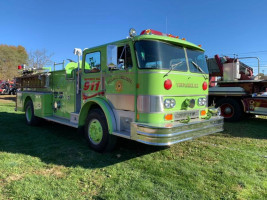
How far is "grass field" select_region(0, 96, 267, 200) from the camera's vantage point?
3020mm

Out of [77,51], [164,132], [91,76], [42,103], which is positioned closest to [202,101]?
[164,132]

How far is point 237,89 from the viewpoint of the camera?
338 inches

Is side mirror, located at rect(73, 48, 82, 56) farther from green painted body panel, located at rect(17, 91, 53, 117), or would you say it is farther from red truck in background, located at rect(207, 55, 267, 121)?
red truck in background, located at rect(207, 55, 267, 121)

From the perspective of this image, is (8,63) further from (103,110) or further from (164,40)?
(164,40)

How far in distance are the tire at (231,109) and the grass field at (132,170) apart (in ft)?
9.89

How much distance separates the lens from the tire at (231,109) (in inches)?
337

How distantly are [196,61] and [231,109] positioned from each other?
4919 mm

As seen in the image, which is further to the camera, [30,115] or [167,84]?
[30,115]

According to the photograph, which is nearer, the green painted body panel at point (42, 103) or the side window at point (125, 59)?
the side window at point (125, 59)

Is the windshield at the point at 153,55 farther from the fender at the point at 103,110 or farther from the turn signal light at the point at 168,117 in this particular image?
the fender at the point at 103,110

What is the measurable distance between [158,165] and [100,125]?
1.44 metres

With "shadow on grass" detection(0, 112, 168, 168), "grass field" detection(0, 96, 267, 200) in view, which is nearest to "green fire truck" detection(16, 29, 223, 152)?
"shadow on grass" detection(0, 112, 168, 168)

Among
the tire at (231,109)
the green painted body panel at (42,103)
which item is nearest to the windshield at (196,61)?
the green painted body panel at (42,103)

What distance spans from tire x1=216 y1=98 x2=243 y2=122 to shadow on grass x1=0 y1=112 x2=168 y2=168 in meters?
5.05
